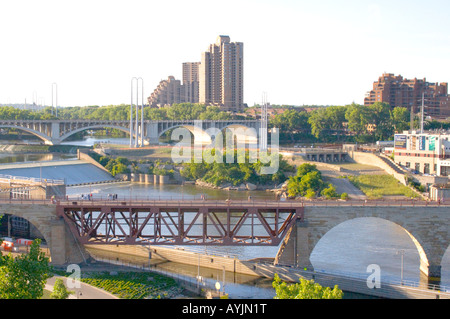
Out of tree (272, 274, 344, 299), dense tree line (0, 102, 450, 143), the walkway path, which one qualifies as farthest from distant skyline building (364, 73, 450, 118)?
tree (272, 274, 344, 299)

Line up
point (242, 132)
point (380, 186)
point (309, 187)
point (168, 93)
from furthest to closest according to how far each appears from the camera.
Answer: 1. point (168, 93)
2. point (242, 132)
3. point (380, 186)
4. point (309, 187)

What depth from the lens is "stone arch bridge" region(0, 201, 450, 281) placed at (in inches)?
925

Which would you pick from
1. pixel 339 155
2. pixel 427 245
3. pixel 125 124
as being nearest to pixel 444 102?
pixel 339 155

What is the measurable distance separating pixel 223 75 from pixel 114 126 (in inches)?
1859

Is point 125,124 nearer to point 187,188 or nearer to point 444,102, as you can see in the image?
point 187,188

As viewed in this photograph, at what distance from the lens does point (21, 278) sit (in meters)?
16.2

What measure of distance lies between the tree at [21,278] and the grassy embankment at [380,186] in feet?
97.8

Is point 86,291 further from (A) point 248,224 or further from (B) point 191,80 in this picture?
(B) point 191,80

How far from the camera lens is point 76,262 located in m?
23.9

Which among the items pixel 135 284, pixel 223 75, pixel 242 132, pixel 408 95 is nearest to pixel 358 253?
pixel 135 284

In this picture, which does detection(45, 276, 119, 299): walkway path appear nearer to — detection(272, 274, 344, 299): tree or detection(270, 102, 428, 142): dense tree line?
detection(272, 274, 344, 299): tree

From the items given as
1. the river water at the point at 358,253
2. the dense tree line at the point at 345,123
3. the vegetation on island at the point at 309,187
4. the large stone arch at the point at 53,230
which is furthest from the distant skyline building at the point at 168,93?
the large stone arch at the point at 53,230

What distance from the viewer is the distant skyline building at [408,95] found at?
297 ft
